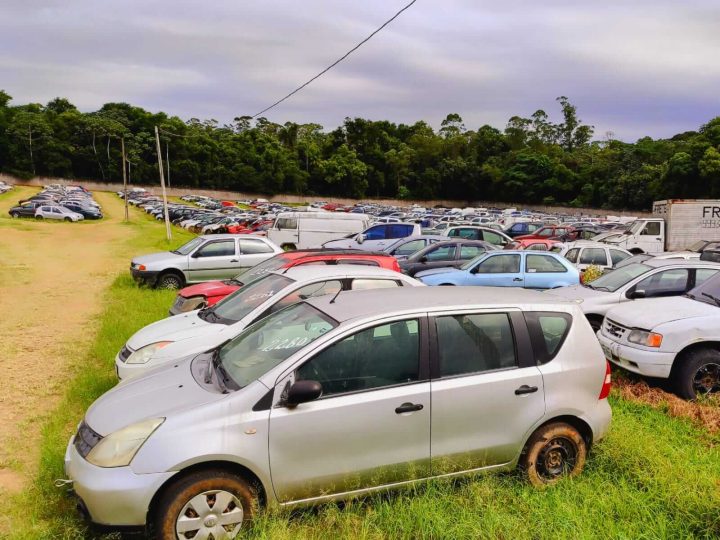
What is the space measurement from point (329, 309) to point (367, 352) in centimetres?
60

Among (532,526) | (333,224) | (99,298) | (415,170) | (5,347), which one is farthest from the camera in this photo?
(415,170)

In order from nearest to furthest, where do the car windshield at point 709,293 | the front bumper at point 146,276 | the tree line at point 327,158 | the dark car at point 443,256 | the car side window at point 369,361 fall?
1. the car side window at point 369,361
2. the car windshield at point 709,293
3. the front bumper at point 146,276
4. the dark car at point 443,256
5. the tree line at point 327,158

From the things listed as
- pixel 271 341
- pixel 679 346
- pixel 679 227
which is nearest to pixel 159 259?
pixel 271 341

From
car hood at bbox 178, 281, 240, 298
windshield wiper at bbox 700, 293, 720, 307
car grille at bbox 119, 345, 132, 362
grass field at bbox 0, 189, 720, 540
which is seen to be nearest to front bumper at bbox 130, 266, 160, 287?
car hood at bbox 178, 281, 240, 298

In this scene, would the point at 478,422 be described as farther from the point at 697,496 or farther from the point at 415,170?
the point at 415,170

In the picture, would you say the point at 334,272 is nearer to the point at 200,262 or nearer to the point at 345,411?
the point at 345,411

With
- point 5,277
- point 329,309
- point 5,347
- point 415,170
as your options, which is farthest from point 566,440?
point 415,170

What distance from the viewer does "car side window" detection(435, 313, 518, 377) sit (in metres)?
4.00

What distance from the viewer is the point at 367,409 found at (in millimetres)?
3689

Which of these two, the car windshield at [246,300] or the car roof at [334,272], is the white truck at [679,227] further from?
the car windshield at [246,300]

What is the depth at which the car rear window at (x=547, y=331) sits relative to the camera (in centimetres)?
422

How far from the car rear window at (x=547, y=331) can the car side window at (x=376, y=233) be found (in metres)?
15.0

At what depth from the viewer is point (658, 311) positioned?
684cm

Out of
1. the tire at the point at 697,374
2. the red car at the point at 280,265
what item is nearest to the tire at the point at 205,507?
the red car at the point at 280,265
